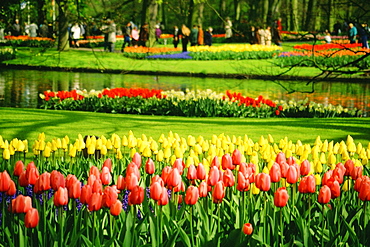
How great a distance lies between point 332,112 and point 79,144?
25.7 feet

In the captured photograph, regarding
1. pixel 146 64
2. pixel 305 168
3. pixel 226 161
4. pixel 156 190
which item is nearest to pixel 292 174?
pixel 305 168

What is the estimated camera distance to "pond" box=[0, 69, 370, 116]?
16.3 meters

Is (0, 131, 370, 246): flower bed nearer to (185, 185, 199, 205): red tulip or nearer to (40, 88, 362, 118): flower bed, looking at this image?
(185, 185, 199, 205): red tulip

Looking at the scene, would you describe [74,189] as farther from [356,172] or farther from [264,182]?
[356,172]

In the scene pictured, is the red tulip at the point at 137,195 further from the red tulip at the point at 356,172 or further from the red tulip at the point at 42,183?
the red tulip at the point at 356,172

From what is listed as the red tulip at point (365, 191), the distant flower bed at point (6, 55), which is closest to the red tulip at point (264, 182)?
the red tulip at point (365, 191)

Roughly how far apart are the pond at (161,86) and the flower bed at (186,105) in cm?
196

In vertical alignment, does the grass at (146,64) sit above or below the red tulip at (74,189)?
above

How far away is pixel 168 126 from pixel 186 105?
2.12 metres

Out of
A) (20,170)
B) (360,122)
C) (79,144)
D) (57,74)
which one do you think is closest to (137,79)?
(57,74)

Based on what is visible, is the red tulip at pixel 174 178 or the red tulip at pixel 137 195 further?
the red tulip at pixel 174 178

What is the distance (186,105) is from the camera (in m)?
11.7

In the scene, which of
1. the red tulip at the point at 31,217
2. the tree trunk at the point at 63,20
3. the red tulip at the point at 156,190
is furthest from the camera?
the tree trunk at the point at 63,20

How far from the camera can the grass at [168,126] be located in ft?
29.1
